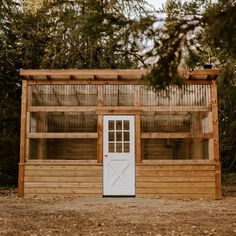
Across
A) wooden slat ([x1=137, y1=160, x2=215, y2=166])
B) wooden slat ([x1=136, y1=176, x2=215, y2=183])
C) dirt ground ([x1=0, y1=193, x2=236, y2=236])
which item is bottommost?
dirt ground ([x1=0, y1=193, x2=236, y2=236])

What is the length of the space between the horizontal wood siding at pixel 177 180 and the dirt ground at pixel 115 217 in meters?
0.66

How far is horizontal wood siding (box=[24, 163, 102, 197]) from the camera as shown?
968cm

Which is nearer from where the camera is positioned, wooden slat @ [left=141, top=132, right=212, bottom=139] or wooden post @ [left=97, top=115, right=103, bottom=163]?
wooden slat @ [left=141, top=132, right=212, bottom=139]

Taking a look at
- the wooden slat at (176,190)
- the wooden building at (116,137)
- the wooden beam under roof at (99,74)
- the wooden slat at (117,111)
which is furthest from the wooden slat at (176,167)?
the wooden beam under roof at (99,74)

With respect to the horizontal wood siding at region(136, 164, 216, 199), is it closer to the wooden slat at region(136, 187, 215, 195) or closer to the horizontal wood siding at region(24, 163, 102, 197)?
the wooden slat at region(136, 187, 215, 195)

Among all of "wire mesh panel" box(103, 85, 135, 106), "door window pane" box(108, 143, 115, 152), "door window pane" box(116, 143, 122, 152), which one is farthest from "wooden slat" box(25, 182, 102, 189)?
"wire mesh panel" box(103, 85, 135, 106)

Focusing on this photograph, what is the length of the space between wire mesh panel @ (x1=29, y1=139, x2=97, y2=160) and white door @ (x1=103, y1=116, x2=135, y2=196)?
1.23ft

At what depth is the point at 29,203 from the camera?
8492 millimetres

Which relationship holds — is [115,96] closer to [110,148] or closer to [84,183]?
[110,148]

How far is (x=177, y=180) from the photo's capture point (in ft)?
31.8

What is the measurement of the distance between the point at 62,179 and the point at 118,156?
4.74 ft

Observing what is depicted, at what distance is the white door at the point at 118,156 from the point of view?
964cm

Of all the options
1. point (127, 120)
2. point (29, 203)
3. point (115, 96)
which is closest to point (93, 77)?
point (115, 96)

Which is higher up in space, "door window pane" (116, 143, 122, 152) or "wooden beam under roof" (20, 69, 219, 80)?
"wooden beam under roof" (20, 69, 219, 80)
